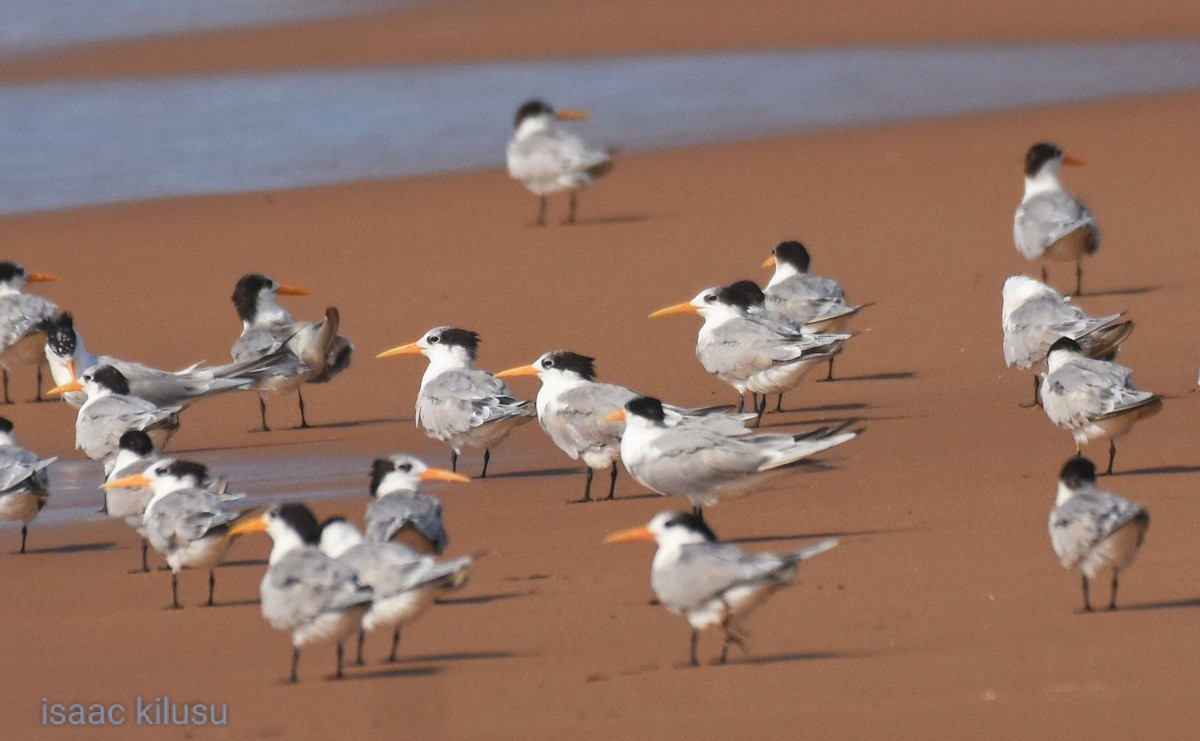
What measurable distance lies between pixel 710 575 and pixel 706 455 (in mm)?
1653

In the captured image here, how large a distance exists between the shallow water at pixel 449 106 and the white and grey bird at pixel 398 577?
12.3 m

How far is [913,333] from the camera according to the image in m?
13.3

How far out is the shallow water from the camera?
20.3 m

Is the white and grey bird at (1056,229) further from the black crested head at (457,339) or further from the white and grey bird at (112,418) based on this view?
the white and grey bird at (112,418)

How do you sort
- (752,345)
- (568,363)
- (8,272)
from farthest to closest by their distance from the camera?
1. (8,272)
2. (752,345)
3. (568,363)

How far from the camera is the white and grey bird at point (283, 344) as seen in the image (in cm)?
1184

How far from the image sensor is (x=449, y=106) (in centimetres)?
2319

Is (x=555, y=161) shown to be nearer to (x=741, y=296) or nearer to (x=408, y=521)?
(x=741, y=296)

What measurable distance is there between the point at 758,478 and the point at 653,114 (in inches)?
544

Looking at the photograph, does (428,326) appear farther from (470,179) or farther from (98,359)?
(470,179)

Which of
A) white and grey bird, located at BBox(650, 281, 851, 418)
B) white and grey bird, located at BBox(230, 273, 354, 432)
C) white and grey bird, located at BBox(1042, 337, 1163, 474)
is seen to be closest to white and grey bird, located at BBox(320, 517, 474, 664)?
white and grey bird, located at BBox(1042, 337, 1163, 474)

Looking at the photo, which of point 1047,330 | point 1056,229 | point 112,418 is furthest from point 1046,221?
point 112,418

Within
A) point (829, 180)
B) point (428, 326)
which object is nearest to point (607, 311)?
point (428, 326)

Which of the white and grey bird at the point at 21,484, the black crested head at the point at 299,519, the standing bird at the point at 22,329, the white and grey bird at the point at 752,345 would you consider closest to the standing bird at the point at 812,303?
the white and grey bird at the point at 752,345
